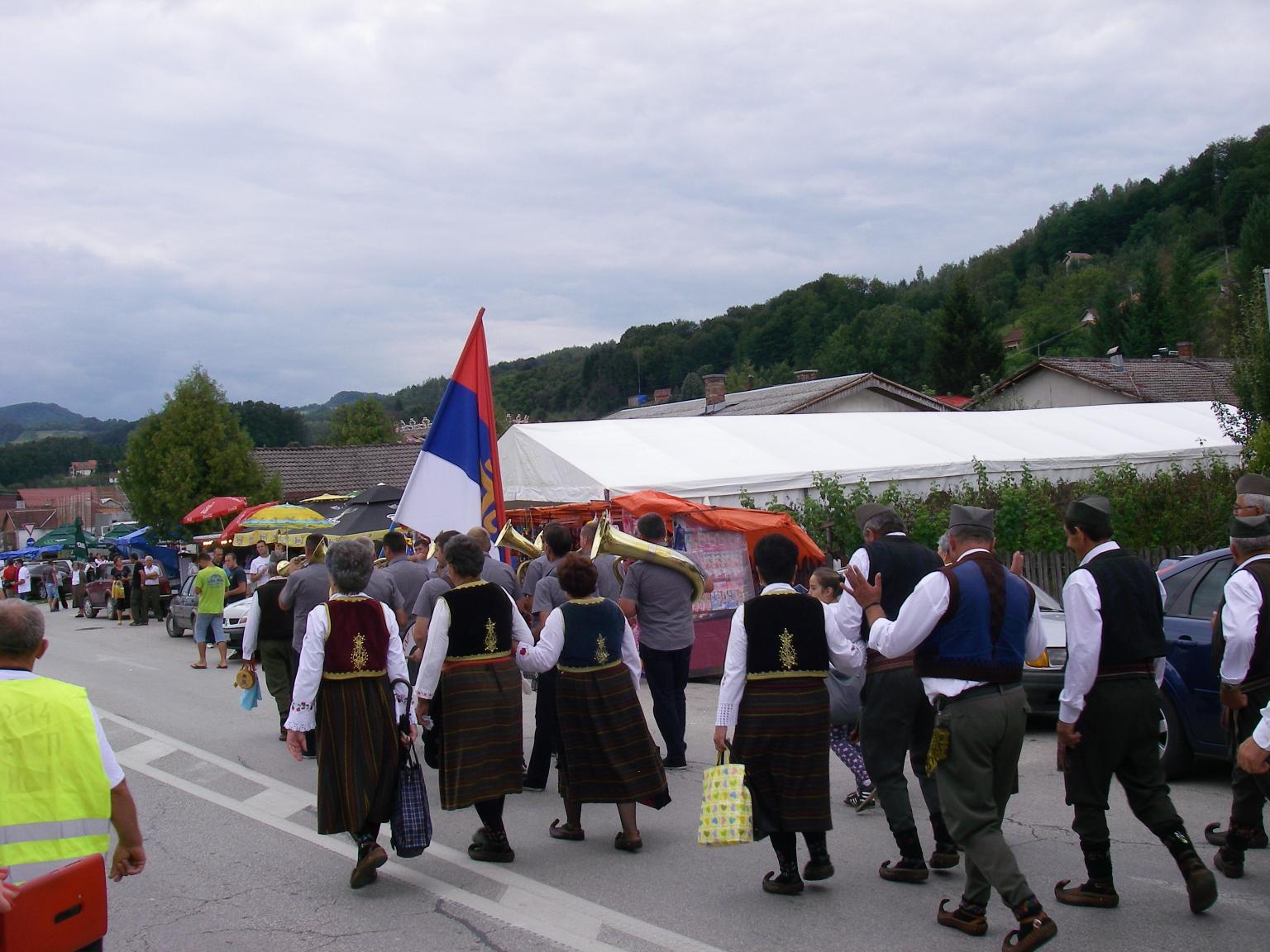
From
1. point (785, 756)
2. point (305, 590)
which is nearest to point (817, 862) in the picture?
point (785, 756)

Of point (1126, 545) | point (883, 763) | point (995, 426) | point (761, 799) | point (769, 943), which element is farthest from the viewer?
point (995, 426)

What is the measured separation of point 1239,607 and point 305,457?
4176 centimetres

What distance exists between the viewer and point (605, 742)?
6.14m

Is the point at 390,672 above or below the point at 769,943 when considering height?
above

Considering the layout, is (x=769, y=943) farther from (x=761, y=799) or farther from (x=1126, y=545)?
(x=1126, y=545)

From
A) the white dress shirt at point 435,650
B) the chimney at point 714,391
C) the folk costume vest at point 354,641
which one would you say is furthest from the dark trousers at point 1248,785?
the chimney at point 714,391

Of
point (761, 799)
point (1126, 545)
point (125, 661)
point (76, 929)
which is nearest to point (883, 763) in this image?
point (761, 799)

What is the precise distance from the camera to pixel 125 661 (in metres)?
17.8

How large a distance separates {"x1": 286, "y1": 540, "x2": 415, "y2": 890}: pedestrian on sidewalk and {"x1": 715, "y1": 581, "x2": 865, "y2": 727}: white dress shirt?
1.72 meters

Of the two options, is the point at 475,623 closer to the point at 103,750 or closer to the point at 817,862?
the point at 817,862

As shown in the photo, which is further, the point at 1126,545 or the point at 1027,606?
the point at 1126,545

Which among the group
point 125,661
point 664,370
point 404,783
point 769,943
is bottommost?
point 125,661

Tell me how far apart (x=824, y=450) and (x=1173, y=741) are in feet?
34.1

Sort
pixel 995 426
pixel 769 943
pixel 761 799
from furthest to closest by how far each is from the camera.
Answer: pixel 995 426
pixel 761 799
pixel 769 943
